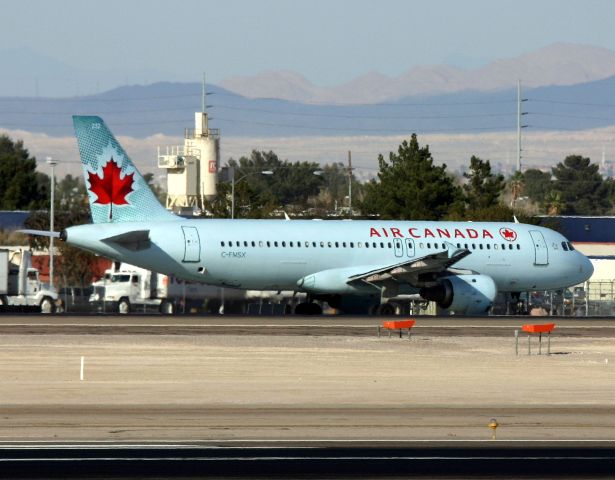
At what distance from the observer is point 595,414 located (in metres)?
26.8

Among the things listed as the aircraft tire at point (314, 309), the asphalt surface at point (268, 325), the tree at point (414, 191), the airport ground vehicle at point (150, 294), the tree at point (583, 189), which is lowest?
the asphalt surface at point (268, 325)

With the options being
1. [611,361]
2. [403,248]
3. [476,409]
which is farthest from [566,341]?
[476,409]

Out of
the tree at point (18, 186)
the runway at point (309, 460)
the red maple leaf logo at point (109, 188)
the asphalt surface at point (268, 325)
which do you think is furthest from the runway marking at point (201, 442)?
the tree at point (18, 186)

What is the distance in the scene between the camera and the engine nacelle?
54094mm

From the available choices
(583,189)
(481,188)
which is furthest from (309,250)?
(583,189)

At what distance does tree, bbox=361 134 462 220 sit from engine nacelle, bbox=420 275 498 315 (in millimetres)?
40874

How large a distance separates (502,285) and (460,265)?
232 centimetres

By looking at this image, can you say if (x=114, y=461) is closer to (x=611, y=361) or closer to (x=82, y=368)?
(x=82, y=368)

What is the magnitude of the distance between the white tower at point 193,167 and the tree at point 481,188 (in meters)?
20.1

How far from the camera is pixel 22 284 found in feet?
207

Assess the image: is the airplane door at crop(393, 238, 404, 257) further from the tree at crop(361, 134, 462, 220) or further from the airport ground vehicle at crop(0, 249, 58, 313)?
the tree at crop(361, 134, 462, 220)

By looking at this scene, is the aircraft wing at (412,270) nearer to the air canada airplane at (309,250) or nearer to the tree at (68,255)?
the air canada airplane at (309,250)

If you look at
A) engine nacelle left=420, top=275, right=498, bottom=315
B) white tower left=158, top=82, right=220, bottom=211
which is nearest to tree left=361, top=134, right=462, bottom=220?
white tower left=158, top=82, right=220, bottom=211

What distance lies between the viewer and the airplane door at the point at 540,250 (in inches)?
2265
